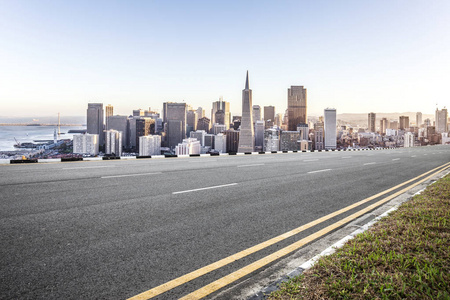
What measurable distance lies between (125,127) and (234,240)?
117 m

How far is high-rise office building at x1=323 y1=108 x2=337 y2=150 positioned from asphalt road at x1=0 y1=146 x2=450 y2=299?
14792cm

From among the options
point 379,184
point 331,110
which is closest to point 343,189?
point 379,184

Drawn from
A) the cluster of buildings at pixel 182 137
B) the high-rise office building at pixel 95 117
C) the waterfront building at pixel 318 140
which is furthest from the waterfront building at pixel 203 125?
the high-rise office building at pixel 95 117

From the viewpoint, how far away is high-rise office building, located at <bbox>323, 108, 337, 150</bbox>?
151100 millimetres

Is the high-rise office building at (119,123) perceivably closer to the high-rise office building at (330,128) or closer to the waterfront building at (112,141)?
the waterfront building at (112,141)

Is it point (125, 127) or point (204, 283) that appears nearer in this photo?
point (204, 283)

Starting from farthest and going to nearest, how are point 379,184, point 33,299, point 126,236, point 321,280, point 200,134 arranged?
point 200,134 < point 379,184 < point 126,236 < point 321,280 < point 33,299

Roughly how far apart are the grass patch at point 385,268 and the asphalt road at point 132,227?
2.82ft

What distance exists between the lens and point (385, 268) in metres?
3.04

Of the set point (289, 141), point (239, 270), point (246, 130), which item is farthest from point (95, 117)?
point (239, 270)

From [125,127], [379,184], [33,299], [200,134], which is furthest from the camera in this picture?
[200,134]

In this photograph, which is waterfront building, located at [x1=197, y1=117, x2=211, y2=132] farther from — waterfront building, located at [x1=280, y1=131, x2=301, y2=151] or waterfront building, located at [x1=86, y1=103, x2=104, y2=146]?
waterfront building, located at [x1=280, y1=131, x2=301, y2=151]

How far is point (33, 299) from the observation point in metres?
2.53

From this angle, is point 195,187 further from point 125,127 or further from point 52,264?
point 125,127
